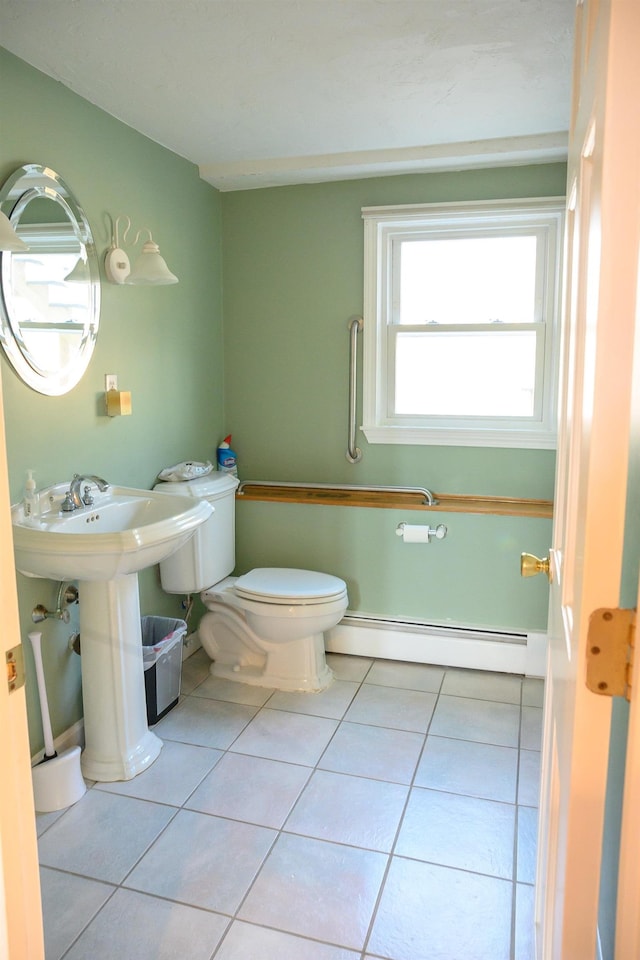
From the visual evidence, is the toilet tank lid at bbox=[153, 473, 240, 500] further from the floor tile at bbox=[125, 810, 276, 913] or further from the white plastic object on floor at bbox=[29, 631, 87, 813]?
the floor tile at bbox=[125, 810, 276, 913]

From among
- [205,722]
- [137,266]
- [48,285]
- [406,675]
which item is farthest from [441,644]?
[48,285]

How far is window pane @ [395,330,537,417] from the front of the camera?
3.12 meters

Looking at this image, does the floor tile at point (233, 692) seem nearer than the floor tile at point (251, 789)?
No

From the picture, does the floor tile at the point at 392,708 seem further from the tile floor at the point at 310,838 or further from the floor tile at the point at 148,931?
the floor tile at the point at 148,931

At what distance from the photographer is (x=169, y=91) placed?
2314mm

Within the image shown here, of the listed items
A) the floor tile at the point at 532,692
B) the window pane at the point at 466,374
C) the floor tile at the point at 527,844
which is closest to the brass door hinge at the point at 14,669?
the floor tile at the point at 527,844

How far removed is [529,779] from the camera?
90.2 inches

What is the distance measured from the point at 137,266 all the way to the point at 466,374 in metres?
1.55

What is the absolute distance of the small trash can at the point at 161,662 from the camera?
257 cm

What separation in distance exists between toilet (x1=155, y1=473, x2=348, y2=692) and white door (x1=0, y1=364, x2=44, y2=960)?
190 cm

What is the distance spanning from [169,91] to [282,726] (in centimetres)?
233

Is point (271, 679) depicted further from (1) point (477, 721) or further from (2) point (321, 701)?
(1) point (477, 721)

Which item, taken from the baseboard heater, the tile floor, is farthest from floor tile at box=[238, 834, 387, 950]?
the baseboard heater

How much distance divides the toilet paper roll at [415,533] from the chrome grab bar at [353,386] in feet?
1.42
